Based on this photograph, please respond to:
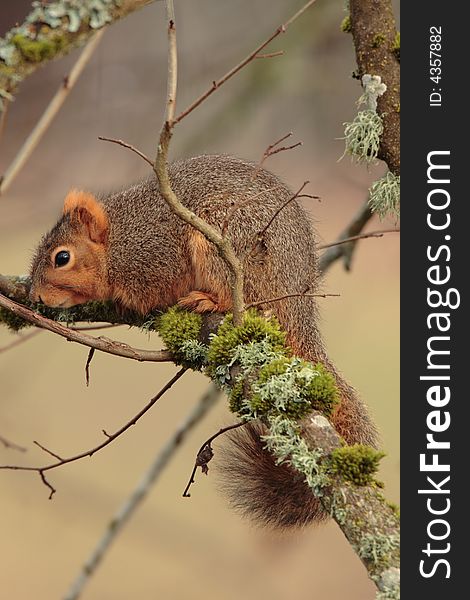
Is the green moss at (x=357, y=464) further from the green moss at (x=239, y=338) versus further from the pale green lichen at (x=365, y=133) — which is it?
the pale green lichen at (x=365, y=133)

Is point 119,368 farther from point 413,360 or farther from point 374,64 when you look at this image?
point 413,360

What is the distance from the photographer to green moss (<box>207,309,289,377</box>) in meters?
2.34

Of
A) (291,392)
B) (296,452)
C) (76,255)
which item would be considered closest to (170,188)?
(291,392)

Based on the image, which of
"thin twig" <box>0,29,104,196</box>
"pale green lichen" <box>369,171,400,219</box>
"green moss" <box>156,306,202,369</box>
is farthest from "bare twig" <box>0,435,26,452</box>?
"pale green lichen" <box>369,171,400,219</box>

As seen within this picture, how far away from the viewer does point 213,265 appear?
118 inches

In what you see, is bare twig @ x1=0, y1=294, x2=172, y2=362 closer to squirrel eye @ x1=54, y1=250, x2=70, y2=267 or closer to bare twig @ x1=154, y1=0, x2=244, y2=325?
bare twig @ x1=154, y1=0, x2=244, y2=325

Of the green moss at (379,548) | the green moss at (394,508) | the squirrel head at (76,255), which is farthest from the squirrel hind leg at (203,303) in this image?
the green moss at (379,548)

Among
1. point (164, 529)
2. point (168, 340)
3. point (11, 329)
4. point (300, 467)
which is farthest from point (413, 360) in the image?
point (164, 529)

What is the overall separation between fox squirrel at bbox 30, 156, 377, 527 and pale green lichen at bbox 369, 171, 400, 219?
0.32 m

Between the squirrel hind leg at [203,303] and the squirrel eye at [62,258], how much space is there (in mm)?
598

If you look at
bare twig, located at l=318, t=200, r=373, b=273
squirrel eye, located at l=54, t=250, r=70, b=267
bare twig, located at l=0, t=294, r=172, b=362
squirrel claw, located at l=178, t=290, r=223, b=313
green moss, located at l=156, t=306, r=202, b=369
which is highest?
bare twig, located at l=318, t=200, r=373, b=273

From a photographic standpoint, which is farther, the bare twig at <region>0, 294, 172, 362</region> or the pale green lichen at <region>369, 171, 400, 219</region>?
the pale green lichen at <region>369, 171, 400, 219</region>

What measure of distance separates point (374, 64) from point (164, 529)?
1951 millimetres

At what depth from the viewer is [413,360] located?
220cm
